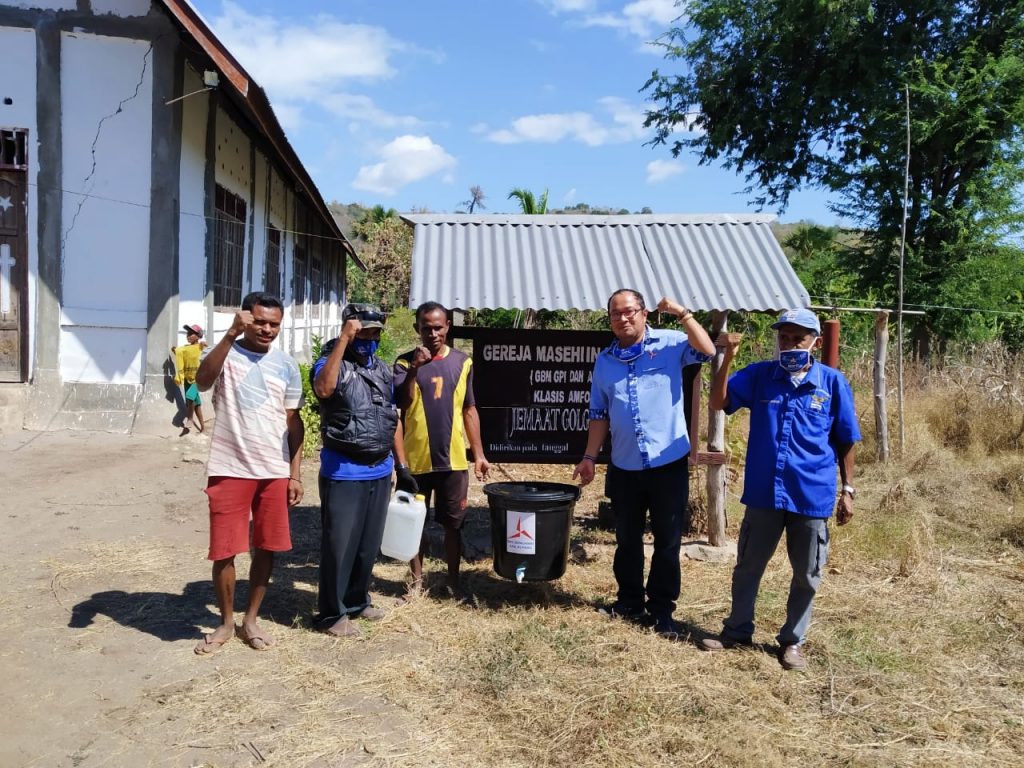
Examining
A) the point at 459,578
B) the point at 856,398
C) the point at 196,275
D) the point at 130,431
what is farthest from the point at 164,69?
the point at 856,398

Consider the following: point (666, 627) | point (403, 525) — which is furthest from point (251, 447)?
point (666, 627)

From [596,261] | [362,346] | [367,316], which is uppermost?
[596,261]

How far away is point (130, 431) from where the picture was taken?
8242mm

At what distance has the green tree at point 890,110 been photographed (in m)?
15.1

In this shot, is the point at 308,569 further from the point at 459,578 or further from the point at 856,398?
the point at 856,398

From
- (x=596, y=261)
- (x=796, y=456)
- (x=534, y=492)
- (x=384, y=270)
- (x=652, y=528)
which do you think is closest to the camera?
(x=796, y=456)

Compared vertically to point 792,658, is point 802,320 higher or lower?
higher

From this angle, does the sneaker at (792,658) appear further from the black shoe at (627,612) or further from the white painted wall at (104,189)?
the white painted wall at (104,189)

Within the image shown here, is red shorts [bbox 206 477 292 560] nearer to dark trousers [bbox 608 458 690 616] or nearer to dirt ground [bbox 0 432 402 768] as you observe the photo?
dirt ground [bbox 0 432 402 768]

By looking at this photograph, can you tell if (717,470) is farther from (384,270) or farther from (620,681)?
(384,270)

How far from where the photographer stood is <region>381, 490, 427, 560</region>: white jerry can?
4461 mm

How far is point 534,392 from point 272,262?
30.1ft

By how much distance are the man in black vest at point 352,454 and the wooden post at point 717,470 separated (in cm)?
245

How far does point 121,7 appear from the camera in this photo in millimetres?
8070
